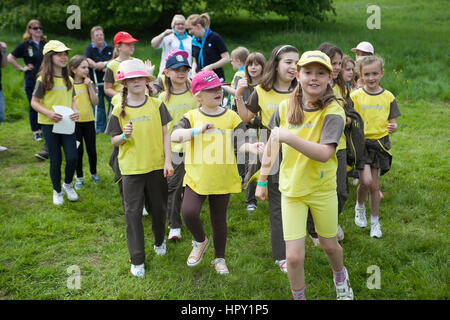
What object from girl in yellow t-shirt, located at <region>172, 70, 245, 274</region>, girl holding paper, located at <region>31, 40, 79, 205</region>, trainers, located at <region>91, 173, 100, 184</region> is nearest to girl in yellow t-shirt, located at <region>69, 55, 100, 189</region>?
trainers, located at <region>91, 173, 100, 184</region>

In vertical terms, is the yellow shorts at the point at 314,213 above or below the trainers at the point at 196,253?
above

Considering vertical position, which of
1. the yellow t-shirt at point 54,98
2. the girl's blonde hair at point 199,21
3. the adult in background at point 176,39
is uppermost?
the girl's blonde hair at point 199,21

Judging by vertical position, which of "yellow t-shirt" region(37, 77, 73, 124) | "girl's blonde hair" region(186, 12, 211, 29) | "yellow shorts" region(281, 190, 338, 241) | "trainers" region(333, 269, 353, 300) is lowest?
"trainers" region(333, 269, 353, 300)

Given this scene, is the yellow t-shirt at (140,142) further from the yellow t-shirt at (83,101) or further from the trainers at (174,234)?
the yellow t-shirt at (83,101)

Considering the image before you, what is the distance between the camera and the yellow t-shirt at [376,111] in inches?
197

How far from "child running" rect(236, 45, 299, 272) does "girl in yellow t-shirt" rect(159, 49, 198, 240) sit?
2.65 ft

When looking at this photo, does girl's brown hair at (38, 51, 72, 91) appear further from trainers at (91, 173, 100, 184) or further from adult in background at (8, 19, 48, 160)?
adult in background at (8, 19, 48, 160)

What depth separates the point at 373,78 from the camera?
4957 millimetres

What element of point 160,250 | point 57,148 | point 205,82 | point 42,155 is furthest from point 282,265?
point 42,155

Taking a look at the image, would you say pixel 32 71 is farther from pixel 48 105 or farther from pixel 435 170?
pixel 435 170

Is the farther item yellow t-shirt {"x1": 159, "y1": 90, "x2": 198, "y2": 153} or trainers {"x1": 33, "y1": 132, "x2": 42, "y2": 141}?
trainers {"x1": 33, "y1": 132, "x2": 42, "y2": 141}

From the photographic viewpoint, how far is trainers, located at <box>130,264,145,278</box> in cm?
429


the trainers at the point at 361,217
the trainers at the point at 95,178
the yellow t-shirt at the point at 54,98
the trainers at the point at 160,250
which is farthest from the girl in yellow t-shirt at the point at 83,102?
the trainers at the point at 361,217

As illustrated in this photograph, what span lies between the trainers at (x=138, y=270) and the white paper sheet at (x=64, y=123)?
8.10ft
